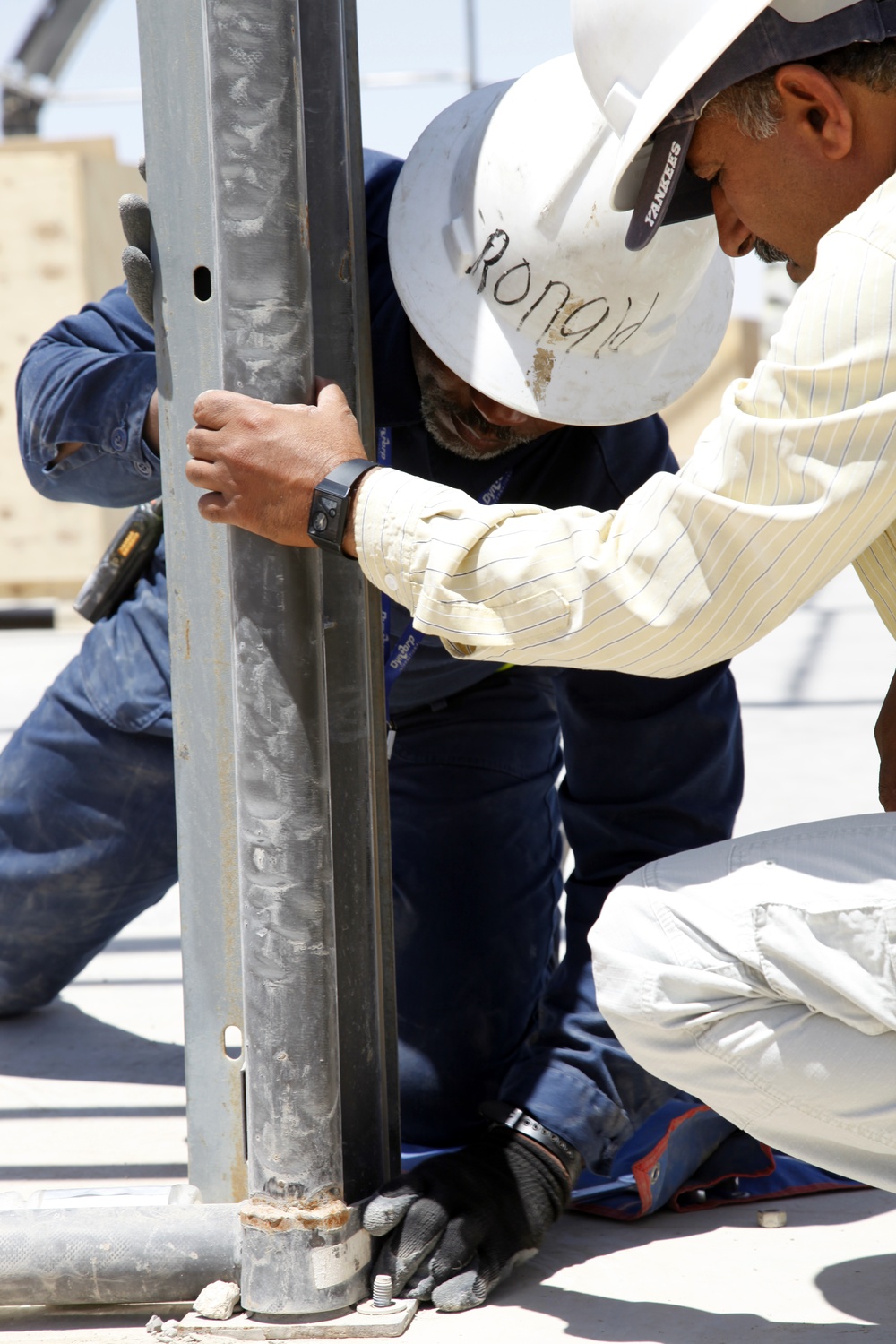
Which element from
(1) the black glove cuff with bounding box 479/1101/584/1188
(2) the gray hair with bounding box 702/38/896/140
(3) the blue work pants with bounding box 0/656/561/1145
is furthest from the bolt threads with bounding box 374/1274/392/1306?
(2) the gray hair with bounding box 702/38/896/140

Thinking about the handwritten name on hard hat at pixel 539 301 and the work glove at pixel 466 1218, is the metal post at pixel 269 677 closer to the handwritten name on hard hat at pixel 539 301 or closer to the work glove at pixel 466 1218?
the work glove at pixel 466 1218

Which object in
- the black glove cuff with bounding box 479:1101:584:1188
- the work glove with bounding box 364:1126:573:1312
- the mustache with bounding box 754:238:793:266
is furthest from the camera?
the black glove cuff with bounding box 479:1101:584:1188

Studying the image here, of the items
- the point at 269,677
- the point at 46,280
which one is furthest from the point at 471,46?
the point at 269,677

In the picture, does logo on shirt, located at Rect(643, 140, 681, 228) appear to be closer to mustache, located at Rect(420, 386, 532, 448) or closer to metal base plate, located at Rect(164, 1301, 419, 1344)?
mustache, located at Rect(420, 386, 532, 448)

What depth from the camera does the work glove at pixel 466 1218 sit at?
1.76 m

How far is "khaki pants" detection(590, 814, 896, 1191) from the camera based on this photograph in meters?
1.49

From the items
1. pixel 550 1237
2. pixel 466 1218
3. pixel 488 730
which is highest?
pixel 488 730

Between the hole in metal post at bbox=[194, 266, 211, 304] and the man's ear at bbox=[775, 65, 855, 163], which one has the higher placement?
the man's ear at bbox=[775, 65, 855, 163]

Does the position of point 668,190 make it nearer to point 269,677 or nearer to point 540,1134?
point 269,677

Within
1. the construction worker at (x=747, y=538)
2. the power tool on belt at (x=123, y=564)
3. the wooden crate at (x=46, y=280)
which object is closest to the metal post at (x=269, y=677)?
the construction worker at (x=747, y=538)

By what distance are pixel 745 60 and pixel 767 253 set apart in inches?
13.3

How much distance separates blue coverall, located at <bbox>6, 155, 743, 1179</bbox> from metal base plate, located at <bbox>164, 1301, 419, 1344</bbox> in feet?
1.26

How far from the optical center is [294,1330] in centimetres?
168

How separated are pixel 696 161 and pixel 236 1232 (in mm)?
1361
